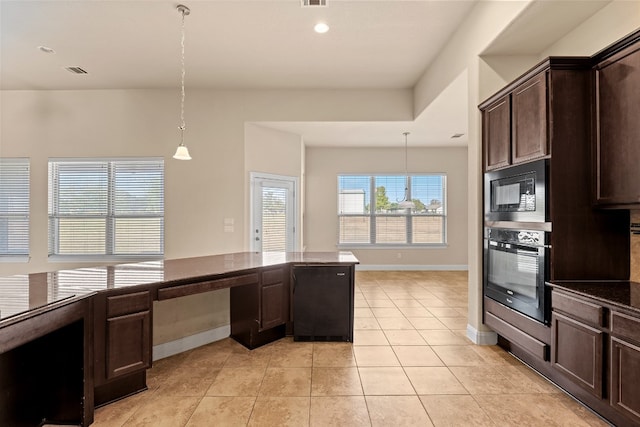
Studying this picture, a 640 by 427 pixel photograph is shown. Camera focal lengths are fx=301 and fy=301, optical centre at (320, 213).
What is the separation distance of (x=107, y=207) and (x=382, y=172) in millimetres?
5716

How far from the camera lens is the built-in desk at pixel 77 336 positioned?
1.76m

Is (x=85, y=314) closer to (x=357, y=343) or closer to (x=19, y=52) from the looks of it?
(x=357, y=343)

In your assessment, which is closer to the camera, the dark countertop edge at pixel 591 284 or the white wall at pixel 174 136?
the dark countertop edge at pixel 591 284

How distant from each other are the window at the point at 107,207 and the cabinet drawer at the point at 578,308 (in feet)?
16.9

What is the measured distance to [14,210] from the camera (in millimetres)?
4969

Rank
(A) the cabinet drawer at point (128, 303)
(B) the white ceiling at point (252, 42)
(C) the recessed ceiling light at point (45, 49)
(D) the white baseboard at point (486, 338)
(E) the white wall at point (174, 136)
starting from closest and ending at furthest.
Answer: (A) the cabinet drawer at point (128, 303) < (B) the white ceiling at point (252, 42) < (D) the white baseboard at point (486, 338) < (C) the recessed ceiling light at point (45, 49) < (E) the white wall at point (174, 136)

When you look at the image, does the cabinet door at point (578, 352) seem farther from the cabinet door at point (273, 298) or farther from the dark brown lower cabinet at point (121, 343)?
the dark brown lower cabinet at point (121, 343)

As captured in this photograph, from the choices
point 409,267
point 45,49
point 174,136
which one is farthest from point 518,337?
point 45,49

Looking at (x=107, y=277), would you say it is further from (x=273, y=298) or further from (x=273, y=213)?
(x=273, y=213)

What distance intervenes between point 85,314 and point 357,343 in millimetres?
2439

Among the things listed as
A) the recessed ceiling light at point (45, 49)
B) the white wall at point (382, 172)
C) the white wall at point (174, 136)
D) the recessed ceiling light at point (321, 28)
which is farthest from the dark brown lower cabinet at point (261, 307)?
the white wall at point (382, 172)

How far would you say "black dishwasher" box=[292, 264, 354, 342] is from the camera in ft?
10.6

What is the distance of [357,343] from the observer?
325 centimetres

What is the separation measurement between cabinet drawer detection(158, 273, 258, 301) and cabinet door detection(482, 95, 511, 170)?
2607 millimetres
